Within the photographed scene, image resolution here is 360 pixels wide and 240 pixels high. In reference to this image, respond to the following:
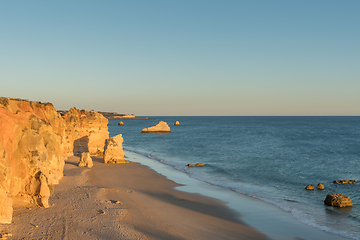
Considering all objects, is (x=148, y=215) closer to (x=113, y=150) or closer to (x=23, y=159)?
(x=23, y=159)

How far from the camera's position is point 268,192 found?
24.8 m

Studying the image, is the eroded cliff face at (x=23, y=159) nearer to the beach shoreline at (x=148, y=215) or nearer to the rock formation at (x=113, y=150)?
the beach shoreline at (x=148, y=215)

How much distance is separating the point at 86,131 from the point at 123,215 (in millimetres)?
27354

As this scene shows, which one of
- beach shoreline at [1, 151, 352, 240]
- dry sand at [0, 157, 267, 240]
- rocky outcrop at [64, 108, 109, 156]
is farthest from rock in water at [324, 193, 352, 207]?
rocky outcrop at [64, 108, 109, 156]

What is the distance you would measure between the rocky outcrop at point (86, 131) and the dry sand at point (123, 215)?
15.1 metres

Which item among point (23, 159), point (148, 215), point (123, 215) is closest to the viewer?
point (23, 159)

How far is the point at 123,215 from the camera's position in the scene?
15.8m

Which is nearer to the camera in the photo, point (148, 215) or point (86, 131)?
point (148, 215)

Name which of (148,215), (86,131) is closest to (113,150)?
(86,131)

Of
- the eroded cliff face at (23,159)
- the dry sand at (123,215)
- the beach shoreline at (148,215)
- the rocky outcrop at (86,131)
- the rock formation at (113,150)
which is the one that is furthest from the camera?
the rocky outcrop at (86,131)

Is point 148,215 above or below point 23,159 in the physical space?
below

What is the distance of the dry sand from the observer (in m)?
12.8

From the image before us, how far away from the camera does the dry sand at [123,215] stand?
12758mm

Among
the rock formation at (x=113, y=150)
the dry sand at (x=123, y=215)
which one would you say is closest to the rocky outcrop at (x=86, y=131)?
the rock formation at (x=113, y=150)
